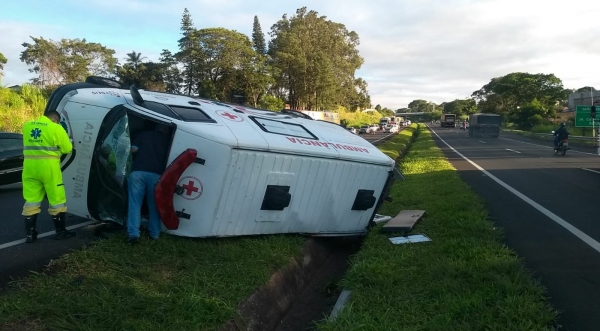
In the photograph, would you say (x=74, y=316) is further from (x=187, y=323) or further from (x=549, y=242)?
(x=549, y=242)

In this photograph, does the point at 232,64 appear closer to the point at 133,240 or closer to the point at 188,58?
the point at 188,58

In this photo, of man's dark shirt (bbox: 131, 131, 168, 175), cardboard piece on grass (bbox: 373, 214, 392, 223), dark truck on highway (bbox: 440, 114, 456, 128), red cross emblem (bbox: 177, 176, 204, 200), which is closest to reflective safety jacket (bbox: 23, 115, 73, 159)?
man's dark shirt (bbox: 131, 131, 168, 175)

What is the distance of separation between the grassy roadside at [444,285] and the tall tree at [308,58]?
5142cm

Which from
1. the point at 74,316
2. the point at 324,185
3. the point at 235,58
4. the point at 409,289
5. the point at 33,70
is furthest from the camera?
the point at 235,58

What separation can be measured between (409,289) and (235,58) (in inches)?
1771

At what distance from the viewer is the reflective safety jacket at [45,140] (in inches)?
222

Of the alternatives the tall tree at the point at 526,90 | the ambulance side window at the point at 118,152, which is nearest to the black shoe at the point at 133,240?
the ambulance side window at the point at 118,152

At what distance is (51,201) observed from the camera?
19.0 feet

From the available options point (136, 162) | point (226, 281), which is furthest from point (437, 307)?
point (136, 162)

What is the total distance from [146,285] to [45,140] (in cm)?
218

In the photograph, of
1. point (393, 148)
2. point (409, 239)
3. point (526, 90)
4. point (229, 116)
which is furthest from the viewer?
point (526, 90)

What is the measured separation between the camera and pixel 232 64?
48.0 meters

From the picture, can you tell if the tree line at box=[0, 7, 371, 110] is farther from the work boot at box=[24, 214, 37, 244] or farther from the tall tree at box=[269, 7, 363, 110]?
the work boot at box=[24, 214, 37, 244]

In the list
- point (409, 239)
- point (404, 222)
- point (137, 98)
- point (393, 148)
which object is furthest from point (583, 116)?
point (137, 98)
